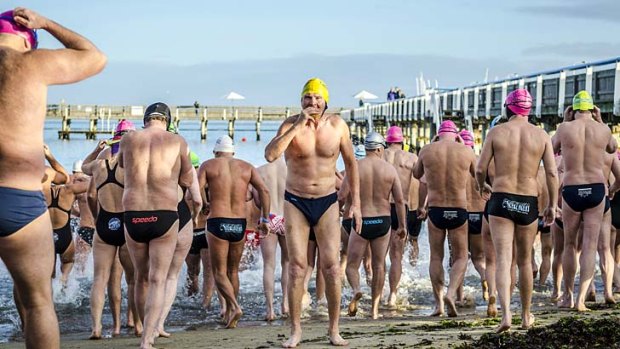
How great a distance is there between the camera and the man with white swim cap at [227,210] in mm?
10328

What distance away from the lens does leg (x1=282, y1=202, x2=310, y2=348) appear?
25.5 feet

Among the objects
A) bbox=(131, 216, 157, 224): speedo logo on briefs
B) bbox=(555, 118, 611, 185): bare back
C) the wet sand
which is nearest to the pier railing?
bbox=(555, 118, 611, 185): bare back

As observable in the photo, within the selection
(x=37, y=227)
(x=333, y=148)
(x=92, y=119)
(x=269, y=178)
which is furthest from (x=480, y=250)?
(x=92, y=119)

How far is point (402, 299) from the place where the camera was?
12.6 meters

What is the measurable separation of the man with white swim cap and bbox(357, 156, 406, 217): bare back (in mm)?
1331

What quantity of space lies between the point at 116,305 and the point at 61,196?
9.02 feet

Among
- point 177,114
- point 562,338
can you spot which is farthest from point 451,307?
point 177,114

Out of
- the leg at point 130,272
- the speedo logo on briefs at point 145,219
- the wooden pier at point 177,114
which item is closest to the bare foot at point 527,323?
the speedo logo on briefs at point 145,219

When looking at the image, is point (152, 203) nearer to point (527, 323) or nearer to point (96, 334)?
point (96, 334)

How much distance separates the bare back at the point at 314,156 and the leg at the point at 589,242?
3331mm

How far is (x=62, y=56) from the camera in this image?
5168 millimetres

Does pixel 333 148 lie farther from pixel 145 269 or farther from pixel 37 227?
pixel 37 227

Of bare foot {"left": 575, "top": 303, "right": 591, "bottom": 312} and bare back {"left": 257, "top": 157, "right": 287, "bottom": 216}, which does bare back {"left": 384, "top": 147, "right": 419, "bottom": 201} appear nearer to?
bare back {"left": 257, "top": 157, "right": 287, "bottom": 216}

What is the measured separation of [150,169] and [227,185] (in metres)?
2.35
